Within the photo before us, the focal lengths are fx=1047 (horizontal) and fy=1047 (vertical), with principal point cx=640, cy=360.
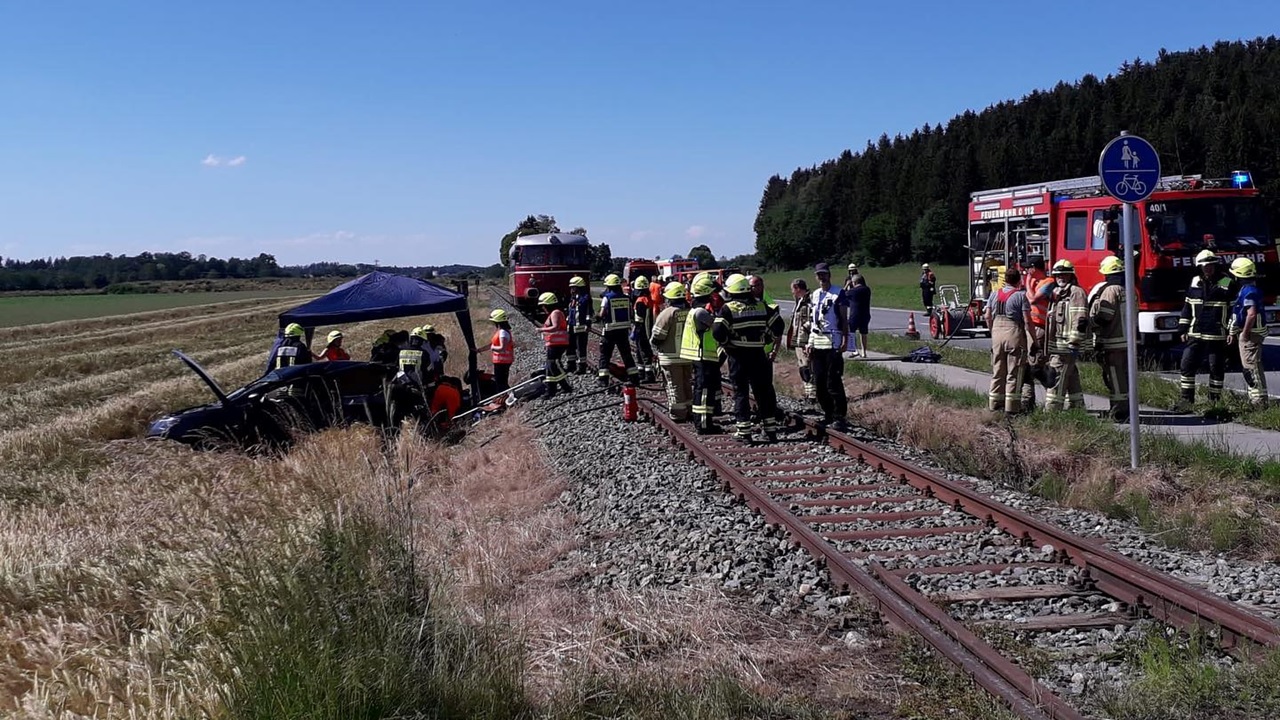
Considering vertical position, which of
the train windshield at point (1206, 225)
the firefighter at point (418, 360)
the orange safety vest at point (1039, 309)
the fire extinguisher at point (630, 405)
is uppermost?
the train windshield at point (1206, 225)

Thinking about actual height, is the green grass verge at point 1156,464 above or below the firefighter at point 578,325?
below

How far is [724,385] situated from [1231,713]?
38.9ft

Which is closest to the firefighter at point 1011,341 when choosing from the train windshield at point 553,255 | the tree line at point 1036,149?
the train windshield at point 553,255

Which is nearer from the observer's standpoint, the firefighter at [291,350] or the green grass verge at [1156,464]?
the green grass verge at [1156,464]

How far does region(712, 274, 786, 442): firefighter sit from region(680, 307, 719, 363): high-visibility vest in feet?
0.96

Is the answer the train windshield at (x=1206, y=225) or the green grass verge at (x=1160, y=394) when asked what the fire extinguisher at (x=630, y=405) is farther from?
the train windshield at (x=1206, y=225)

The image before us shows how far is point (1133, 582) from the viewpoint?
5.75 metres

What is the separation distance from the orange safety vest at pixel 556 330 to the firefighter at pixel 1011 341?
21.4 ft

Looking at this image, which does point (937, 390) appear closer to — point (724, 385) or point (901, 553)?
point (724, 385)

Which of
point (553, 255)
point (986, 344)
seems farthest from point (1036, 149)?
point (986, 344)

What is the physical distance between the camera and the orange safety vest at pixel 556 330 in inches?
625

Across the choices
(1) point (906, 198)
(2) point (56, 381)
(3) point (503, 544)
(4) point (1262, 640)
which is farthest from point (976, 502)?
(1) point (906, 198)

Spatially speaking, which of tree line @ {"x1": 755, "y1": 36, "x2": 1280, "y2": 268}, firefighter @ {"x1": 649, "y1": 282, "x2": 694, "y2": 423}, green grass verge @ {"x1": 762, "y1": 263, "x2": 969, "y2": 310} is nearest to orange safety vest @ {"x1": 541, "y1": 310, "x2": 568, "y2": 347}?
firefighter @ {"x1": 649, "y1": 282, "x2": 694, "y2": 423}

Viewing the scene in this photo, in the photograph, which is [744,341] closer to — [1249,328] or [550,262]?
[1249,328]
